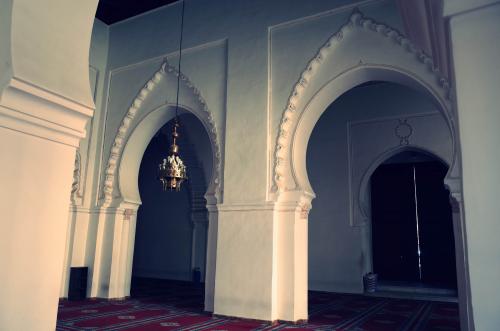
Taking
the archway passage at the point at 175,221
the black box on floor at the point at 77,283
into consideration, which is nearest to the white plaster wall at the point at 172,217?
the archway passage at the point at 175,221

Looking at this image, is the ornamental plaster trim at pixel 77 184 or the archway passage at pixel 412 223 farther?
the archway passage at pixel 412 223

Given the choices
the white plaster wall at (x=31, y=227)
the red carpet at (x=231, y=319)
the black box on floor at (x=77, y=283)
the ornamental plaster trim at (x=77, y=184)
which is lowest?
the red carpet at (x=231, y=319)

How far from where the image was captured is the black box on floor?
597 centimetres

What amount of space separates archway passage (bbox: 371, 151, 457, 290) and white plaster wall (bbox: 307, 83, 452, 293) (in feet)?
5.21

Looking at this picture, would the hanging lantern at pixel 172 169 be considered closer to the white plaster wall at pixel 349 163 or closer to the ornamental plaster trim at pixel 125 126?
the ornamental plaster trim at pixel 125 126

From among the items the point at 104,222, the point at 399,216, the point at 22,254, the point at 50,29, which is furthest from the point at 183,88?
the point at 399,216

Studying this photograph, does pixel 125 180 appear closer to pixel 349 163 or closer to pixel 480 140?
pixel 349 163

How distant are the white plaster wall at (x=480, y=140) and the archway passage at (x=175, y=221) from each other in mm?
6951

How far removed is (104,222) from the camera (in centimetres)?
634

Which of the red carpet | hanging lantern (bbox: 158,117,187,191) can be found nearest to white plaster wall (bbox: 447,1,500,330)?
the red carpet

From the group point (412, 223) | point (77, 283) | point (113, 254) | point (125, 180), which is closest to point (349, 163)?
point (412, 223)

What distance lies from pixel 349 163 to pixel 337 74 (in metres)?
3.14

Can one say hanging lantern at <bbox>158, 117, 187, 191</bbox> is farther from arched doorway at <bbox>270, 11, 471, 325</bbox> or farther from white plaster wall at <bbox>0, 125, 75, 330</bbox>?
white plaster wall at <bbox>0, 125, 75, 330</bbox>

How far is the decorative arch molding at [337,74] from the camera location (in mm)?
4500
